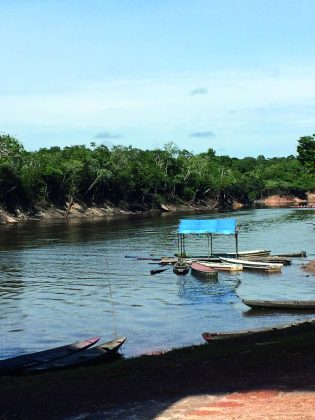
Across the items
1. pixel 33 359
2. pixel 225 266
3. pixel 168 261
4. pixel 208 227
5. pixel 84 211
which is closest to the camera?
pixel 33 359

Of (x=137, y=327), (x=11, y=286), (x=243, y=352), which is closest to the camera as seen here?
(x=243, y=352)

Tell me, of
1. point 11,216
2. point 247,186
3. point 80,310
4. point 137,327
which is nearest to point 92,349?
point 137,327

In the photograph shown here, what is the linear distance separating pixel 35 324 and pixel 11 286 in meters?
13.4

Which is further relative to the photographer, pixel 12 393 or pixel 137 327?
pixel 137 327

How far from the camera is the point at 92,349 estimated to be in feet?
69.7

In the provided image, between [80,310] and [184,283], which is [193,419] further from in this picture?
[184,283]

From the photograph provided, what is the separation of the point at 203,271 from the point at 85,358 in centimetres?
2769

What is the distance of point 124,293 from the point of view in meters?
40.3

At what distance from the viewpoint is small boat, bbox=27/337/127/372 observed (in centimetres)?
1891

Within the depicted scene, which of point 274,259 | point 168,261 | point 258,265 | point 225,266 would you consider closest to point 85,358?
point 225,266

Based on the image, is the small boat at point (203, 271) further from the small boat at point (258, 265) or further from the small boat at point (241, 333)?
the small boat at point (241, 333)

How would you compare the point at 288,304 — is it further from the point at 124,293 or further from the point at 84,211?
the point at 84,211

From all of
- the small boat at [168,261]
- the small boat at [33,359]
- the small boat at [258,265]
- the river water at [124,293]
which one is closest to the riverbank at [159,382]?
the small boat at [33,359]

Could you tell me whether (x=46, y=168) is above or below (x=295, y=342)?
above
